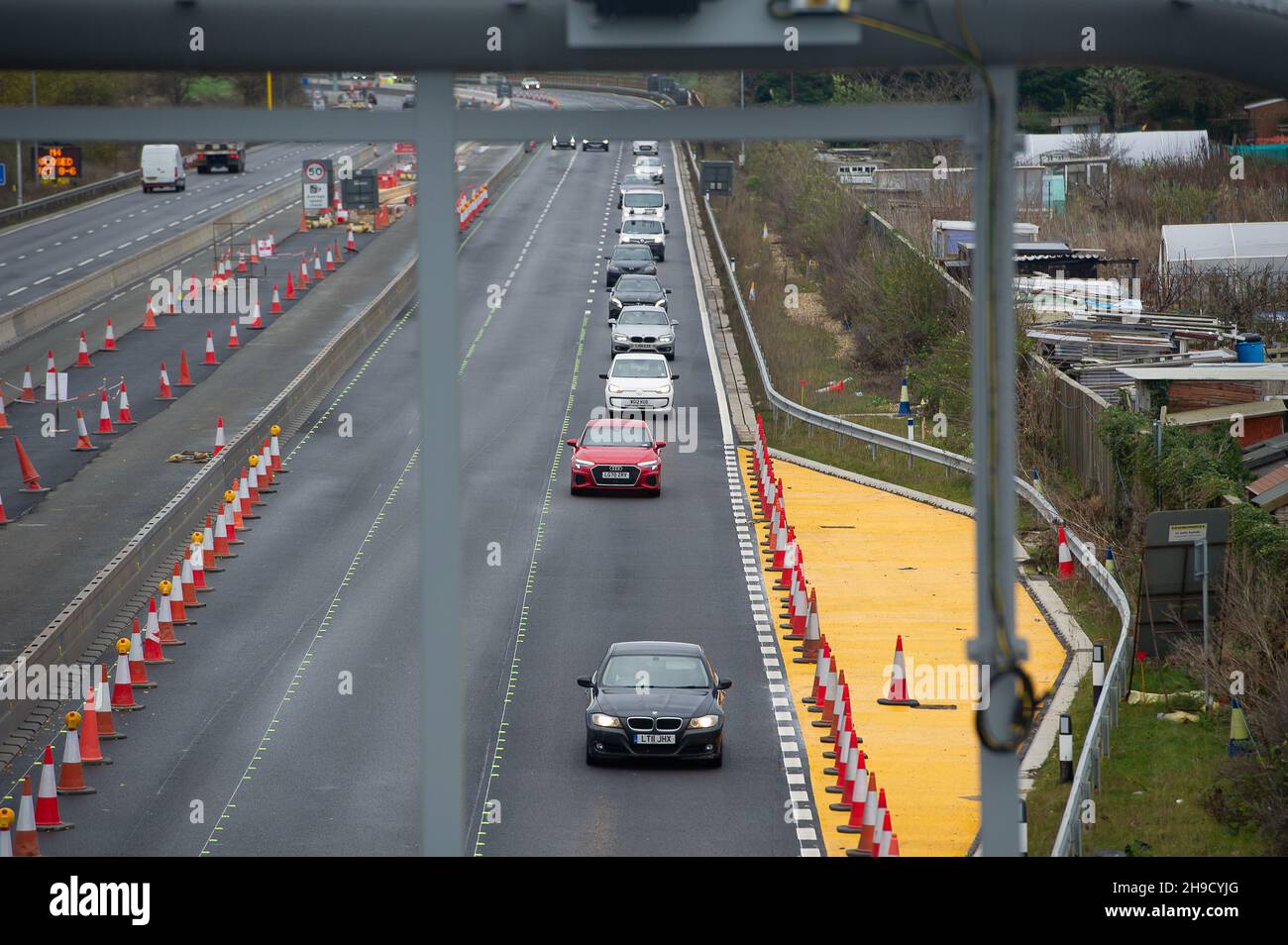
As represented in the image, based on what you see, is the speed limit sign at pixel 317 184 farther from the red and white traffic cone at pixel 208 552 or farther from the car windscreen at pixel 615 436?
the red and white traffic cone at pixel 208 552

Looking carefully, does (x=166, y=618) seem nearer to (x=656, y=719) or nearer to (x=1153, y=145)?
(x=656, y=719)

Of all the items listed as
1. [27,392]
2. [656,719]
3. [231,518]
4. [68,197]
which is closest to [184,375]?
[27,392]

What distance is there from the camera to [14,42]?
6.62 meters

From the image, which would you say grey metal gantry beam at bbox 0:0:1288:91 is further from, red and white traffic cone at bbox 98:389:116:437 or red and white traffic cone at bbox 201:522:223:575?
red and white traffic cone at bbox 98:389:116:437

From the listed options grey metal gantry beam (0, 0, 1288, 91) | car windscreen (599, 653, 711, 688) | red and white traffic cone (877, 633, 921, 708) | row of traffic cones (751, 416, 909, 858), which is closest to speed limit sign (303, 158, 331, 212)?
row of traffic cones (751, 416, 909, 858)

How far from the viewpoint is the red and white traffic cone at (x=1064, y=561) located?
26.0 metres

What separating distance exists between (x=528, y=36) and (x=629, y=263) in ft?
168

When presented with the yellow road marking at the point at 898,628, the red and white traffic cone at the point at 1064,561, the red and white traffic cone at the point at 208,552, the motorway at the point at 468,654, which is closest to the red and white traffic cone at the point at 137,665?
the motorway at the point at 468,654

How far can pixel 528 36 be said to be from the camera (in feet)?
21.2

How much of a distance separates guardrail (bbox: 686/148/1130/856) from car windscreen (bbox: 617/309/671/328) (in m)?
2.30

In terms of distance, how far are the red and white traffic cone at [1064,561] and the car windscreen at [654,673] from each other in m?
8.42
